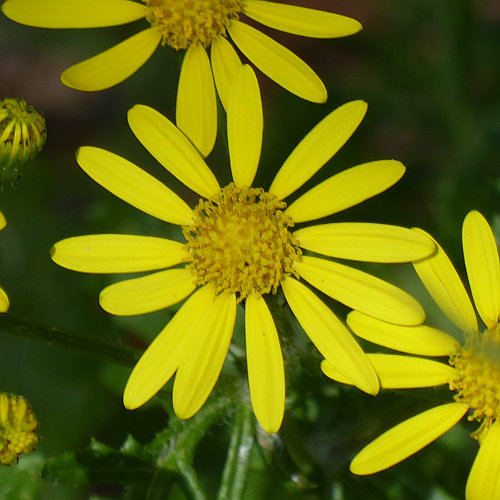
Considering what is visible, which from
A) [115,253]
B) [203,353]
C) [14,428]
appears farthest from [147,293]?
[14,428]

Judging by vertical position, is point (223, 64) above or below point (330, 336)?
above

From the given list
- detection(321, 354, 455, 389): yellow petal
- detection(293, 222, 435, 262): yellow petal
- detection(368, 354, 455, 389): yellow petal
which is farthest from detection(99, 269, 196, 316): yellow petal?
detection(368, 354, 455, 389): yellow petal

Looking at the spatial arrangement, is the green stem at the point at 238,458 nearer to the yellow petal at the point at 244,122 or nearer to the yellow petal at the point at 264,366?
the yellow petal at the point at 264,366

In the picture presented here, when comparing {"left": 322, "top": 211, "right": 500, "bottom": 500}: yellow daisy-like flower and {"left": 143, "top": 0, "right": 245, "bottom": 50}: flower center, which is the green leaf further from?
{"left": 143, "top": 0, "right": 245, "bottom": 50}: flower center

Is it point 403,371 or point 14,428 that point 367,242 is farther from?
point 14,428

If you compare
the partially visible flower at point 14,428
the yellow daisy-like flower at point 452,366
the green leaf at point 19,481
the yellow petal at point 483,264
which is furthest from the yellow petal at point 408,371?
the green leaf at point 19,481

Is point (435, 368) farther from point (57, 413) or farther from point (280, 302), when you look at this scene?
point (57, 413)
